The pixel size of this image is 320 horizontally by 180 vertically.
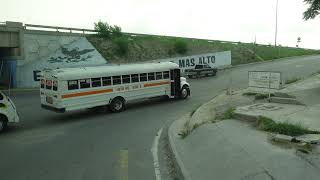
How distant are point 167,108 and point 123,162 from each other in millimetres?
11192

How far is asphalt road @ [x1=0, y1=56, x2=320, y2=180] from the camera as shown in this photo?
33.0 ft

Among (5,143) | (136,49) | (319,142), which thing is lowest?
(5,143)

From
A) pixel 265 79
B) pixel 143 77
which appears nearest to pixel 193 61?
pixel 143 77

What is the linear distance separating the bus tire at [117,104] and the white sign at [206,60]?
78.5ft

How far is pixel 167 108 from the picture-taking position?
21938mm

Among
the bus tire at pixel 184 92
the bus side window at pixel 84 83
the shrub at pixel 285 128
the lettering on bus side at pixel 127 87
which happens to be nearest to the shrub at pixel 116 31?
the bus tire at pixel 184 92

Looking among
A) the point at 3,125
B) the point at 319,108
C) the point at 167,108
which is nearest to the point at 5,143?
A: the point at 3,125

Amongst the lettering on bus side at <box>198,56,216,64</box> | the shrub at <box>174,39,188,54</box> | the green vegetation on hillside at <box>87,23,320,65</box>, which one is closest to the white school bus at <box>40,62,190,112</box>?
the green vegetation on hillside at <box>87,23,320,65</box>

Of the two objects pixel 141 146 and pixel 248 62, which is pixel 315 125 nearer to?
pixel 141 146

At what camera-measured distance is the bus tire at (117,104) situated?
21094 mm

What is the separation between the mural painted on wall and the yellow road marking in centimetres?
2915

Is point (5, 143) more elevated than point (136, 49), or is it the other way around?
point (136, 49)

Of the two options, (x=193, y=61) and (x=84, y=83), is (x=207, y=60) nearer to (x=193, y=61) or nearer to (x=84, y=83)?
(x=193, y=61)

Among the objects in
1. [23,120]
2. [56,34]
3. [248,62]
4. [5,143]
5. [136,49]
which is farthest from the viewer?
[248,62]
